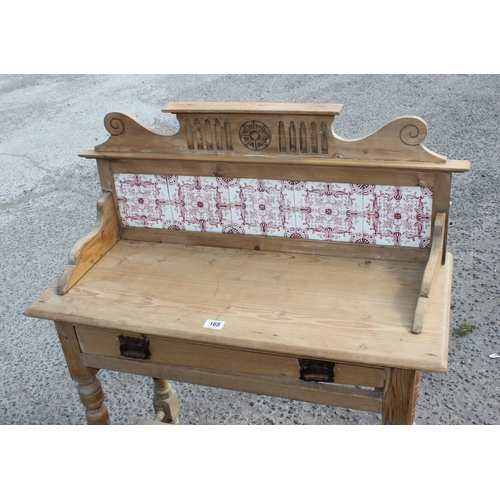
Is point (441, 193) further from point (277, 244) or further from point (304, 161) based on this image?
point (277, 244)

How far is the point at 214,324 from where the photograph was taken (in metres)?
2.16

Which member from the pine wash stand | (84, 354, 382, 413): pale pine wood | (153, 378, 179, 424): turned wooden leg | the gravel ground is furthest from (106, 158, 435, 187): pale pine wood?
the gravel ground

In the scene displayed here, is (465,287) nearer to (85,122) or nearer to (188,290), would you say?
(188,290)

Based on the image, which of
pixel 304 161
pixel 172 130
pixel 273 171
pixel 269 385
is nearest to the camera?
pixel 269 385

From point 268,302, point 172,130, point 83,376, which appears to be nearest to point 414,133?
point 268,302

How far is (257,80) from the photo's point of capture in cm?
723

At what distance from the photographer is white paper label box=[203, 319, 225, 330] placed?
214 cm

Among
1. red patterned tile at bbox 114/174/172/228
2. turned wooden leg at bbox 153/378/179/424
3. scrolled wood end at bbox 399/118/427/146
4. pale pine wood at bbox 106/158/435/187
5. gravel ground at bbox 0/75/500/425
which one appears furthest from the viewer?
gravel ground at bbox 0/75/500/425

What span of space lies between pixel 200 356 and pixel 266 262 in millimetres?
477

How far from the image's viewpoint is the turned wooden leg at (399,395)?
2.03 meters

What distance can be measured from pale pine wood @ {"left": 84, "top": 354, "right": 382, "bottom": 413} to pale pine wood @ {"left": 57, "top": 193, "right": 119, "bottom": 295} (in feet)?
1.06

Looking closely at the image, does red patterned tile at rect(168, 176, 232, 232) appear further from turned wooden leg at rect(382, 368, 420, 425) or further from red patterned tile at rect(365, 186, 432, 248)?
turned wooden leg at rect(382, 368, 420, 425)

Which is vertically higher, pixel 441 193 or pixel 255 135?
pixel 255 135

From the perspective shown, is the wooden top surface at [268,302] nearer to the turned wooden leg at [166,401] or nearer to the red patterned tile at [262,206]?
the red patterned tile at [262,206]
